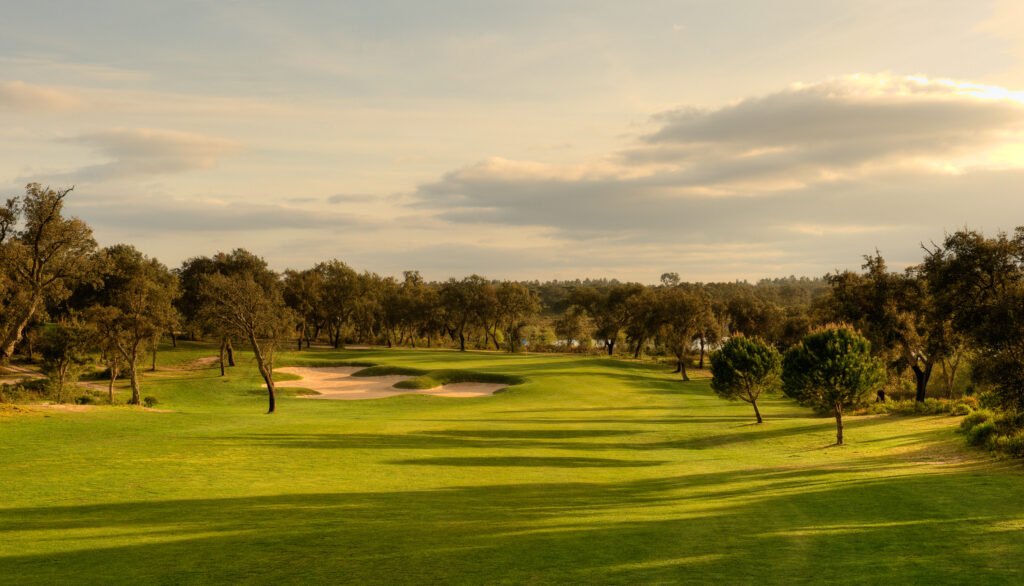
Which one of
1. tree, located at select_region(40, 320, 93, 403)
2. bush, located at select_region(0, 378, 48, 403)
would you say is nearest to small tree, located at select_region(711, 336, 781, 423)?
bush, located at select_region(0, 378, 48, 403)

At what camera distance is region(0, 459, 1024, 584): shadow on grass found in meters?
11.1

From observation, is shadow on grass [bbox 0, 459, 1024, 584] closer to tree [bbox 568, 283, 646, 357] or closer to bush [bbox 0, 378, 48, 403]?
bush [bbox 0, 378, 48, 403]

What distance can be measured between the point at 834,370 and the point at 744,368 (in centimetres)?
651

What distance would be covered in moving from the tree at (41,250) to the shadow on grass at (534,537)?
82.5ft

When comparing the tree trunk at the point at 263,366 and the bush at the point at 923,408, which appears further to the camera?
the tree trunk at the point at 263,366

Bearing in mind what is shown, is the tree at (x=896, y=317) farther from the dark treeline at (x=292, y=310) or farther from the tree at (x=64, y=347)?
the tree at (x=64, y=347)

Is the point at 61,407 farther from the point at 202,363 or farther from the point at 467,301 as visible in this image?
the point at 467,301

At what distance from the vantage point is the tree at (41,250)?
3362cm

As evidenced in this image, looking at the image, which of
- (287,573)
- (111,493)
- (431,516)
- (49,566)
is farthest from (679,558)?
(111,493)

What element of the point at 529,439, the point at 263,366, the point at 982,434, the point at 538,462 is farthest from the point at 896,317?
the point at 263,366

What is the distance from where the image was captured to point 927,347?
4466cm

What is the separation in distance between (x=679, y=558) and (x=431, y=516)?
20.5 feet

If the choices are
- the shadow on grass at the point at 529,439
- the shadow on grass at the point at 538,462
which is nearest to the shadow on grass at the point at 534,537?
the shadow on grass at the point at 538,462

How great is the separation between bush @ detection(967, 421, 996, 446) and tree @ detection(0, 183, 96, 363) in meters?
45.5
